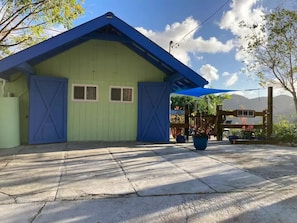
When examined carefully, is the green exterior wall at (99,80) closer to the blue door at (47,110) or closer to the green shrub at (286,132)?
the blue door at (47,110)

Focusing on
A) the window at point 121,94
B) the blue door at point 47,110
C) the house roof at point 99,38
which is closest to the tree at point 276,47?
the house roof at point 99,38

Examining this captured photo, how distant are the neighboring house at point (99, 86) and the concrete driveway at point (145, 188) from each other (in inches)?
93.2

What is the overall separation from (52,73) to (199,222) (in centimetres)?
767

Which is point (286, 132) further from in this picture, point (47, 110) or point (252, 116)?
point (47, 110)

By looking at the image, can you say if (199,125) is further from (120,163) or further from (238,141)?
(120,163)

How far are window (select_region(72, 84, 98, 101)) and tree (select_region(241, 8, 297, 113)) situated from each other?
7200 mm

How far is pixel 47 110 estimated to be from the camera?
933 cm

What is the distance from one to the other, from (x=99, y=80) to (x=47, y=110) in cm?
195

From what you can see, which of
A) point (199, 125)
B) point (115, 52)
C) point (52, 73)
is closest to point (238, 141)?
point (199, 125)

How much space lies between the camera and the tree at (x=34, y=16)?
38.8 feet

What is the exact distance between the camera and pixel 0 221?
3.21 meters

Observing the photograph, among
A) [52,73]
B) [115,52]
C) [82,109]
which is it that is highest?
[115,52]

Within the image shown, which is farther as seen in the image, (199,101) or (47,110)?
(199,101)

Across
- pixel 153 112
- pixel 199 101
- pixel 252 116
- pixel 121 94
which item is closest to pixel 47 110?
pixel 121 94
